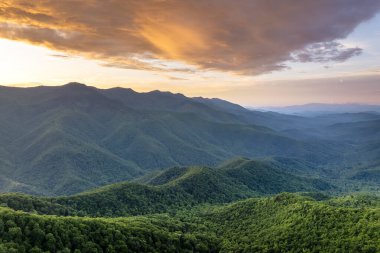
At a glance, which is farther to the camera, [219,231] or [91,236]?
[219,231]

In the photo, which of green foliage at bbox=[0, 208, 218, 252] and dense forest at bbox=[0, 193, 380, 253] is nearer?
green foliage at bbox=[0, 208, 218, 252]

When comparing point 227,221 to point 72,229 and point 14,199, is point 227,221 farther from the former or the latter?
point 14,199

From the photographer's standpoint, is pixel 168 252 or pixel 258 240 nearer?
pixel 168 252

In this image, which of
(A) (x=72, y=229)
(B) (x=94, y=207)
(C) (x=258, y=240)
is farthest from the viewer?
(B) (x=94, y=207)

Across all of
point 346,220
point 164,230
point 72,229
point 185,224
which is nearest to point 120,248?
point 72,229

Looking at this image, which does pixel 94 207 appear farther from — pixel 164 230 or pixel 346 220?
pixel 346 220

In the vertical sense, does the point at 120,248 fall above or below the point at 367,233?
below

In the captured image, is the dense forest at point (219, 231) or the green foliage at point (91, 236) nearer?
the green foliage at point (91, 236)

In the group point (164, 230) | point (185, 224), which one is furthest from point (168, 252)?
point (185, 224)

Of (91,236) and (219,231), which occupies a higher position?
(91,236)

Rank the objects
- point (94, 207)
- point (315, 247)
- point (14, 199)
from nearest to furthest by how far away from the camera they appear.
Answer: point (315, 247), point (14, 199), point (94, 207)
